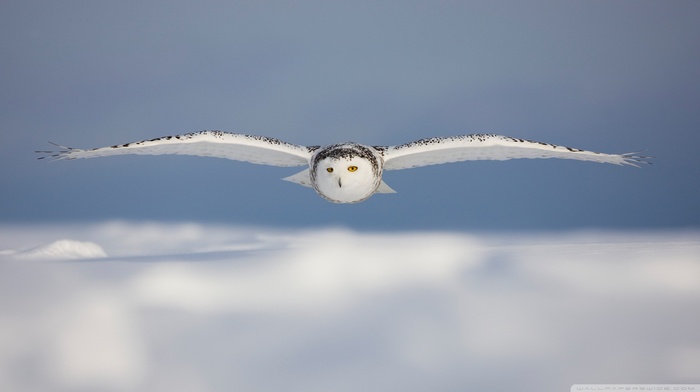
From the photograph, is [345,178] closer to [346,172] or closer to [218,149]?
[346,172]

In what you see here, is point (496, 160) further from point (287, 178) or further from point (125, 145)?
point (125, 145)

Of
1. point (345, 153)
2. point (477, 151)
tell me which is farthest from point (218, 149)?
point (477, 151)

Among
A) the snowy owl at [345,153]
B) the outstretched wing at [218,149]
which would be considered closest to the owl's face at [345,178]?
the snowy owl at [345,153]

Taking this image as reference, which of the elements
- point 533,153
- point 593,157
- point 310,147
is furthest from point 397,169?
point 593,157

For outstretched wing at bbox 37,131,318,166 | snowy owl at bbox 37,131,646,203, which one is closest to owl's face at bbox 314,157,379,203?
snowy owl at bbox 37,131,646,203

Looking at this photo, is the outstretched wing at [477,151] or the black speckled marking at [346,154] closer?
the black speckled marking at [346,154]

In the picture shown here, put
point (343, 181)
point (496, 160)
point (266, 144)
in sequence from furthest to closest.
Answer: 1. point (496, 160)
2. point (266, 144)
3. point (343, 181)

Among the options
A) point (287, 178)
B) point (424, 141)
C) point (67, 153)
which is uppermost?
point (424, 141)

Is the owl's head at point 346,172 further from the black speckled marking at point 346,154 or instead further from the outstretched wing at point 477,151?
the outstretched wing at point 477,151
